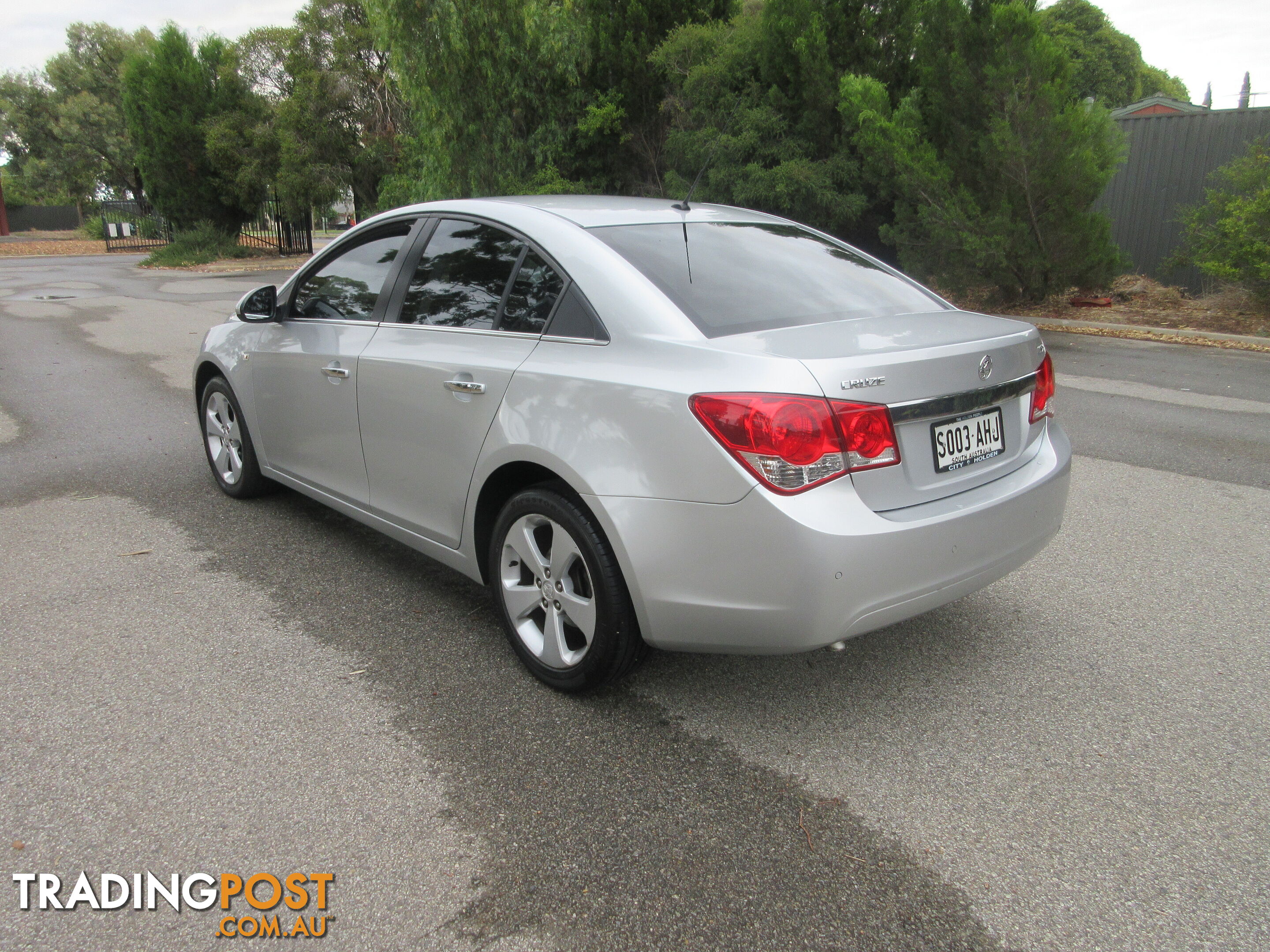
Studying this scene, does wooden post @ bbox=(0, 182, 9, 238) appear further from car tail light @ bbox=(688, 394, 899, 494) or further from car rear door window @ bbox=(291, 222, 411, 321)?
car tail light @ bbox=(688, 394, 899, 494)

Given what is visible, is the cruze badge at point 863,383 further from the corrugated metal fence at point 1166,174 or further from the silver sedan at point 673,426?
the corrugated metal fence at point 1166,174

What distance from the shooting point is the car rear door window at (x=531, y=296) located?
3180 mm

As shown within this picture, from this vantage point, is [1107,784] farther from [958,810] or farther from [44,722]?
[44,722]

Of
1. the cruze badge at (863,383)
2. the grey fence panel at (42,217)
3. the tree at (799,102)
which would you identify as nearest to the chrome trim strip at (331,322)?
the cruze badge at (863,383)

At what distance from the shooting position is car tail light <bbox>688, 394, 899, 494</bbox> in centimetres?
249

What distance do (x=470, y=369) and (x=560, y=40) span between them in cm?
1664

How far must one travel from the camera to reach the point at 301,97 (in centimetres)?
2791

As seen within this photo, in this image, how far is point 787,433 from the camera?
2.49 metres

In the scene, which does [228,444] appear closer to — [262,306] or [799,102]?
[262,306]

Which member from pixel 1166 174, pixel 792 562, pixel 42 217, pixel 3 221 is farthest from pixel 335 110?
pixel 42 217

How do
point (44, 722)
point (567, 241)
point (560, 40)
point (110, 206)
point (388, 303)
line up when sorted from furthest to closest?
point (110, 206) < point (560, 40) < point (388, 303) < point (567, 241) < point (44, 722)

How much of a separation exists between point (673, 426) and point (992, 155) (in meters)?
12.1

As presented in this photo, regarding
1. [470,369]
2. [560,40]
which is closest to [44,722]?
[470,369]

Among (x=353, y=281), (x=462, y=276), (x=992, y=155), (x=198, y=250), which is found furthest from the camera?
(x=198, y=250)
